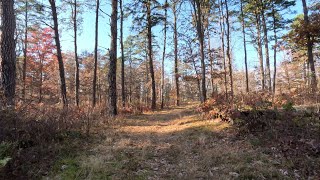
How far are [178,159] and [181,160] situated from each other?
9cm

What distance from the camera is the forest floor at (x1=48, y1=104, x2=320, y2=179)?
136 inches

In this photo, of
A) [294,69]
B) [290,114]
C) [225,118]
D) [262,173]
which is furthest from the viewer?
[294,69]

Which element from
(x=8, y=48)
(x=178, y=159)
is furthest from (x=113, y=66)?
(x=178, y=159)

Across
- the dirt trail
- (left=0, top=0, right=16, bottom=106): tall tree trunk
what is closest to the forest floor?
the dirt trail

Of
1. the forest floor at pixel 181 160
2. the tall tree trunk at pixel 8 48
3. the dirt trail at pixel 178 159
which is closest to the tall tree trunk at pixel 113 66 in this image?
the dirt trail at pixel 178 159

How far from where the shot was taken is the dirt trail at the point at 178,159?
3492mm

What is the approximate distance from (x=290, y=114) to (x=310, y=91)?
432 centimetres

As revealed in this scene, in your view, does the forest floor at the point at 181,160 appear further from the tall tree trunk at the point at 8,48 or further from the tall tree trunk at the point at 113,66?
the tall tree trunk at the point at 113,66

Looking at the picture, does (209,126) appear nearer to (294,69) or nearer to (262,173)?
(262,173)

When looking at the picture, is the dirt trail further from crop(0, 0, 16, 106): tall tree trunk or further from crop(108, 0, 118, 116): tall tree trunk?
crop(108, 0, 118, 116): tall tree trunk

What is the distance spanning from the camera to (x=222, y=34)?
18.0 m

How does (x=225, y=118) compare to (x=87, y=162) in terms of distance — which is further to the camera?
(x=225, y=118)

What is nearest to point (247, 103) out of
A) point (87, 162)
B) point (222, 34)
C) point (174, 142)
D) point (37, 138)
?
point (174, 142)

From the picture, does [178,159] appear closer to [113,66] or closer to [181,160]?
[181,160]
